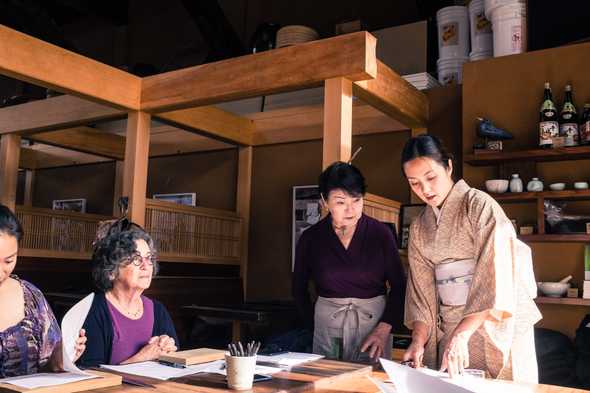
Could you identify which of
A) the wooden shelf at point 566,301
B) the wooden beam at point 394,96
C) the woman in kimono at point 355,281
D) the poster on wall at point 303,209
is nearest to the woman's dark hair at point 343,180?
the woman in kimono at point 355,281

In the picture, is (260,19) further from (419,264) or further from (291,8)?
(419,264)

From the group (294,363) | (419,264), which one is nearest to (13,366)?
(294,363)

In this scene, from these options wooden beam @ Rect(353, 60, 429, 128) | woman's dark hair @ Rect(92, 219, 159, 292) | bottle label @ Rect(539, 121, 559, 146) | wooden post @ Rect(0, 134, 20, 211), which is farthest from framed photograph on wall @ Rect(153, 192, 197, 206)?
woman's dark hair @ Rect(92, 219, 159, 292)

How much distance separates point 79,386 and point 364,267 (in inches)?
57.5

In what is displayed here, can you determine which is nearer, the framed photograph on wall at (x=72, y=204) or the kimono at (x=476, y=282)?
the kimono at (x=476, y=282)

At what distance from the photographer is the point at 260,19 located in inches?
265

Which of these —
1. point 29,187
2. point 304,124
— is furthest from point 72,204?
point 304,124

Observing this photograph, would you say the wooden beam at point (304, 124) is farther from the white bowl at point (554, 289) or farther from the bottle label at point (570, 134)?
the white bowl at point (554, 289)

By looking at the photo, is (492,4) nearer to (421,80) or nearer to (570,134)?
(421,80)

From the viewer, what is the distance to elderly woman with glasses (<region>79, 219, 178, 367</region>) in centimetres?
216

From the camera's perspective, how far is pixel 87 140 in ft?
19.4

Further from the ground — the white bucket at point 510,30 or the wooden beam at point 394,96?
the white bucket at point 510,30

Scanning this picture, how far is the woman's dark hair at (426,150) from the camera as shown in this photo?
2.08 m

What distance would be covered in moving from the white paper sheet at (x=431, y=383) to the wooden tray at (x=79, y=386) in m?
0.68
